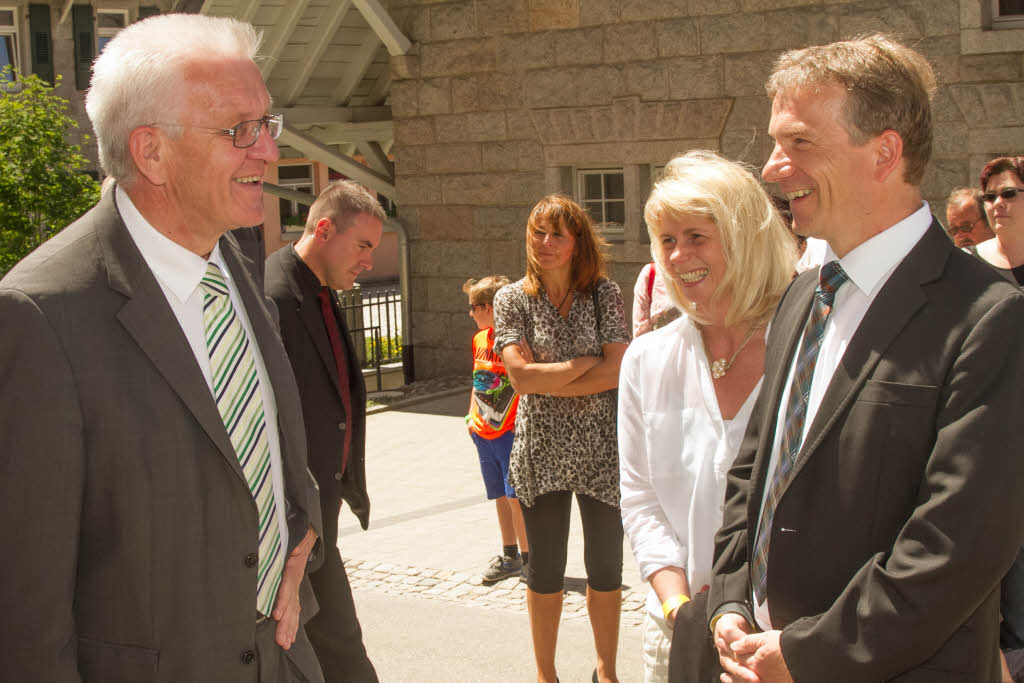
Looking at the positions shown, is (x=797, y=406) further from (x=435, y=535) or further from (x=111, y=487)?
(x=435, y=535)

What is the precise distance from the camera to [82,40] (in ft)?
88.4

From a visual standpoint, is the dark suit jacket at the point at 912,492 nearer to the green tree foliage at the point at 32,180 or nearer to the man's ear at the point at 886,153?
the man's ear at the point at 886,153

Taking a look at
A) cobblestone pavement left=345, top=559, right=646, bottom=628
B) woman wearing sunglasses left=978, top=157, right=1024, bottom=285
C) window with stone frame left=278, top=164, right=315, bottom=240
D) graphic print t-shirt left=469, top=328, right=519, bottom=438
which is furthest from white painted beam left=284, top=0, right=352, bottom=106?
window with stone frame left=278, top=164, right=315, bottom=240

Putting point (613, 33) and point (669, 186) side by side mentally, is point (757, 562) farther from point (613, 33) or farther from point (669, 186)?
point (613, 33)

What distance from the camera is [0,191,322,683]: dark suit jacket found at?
223 cm

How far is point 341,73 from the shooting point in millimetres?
14414

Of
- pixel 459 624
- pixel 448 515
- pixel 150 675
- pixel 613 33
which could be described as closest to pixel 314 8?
pixel 613 33

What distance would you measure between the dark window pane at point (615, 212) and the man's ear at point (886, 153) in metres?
9.80

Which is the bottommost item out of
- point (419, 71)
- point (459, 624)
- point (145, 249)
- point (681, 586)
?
point (459, 624)

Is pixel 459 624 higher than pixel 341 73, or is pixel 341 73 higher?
pixel 341 73

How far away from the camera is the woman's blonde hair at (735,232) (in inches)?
124

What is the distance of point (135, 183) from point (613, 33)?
9.51m

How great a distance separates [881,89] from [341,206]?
8.67ft

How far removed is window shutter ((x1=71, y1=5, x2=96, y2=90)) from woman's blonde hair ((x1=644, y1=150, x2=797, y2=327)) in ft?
85.5
